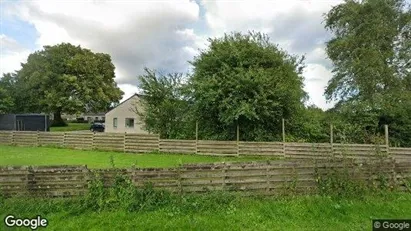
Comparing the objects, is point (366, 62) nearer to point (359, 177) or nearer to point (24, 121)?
point (359, 177)

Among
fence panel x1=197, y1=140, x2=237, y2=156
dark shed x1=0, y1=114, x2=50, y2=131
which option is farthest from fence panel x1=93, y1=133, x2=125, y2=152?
dark shed x1=0, y1=114, x2=50, y2=131

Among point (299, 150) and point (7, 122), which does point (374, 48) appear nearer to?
point (299, 150)

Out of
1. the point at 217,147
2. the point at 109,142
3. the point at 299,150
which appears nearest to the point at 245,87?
the point at 217,147

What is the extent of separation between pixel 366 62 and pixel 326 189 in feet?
48.4

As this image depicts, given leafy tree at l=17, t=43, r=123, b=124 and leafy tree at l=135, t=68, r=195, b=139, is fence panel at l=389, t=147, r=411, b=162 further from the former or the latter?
leafy tree at l=17, t=43, r=123, b=124

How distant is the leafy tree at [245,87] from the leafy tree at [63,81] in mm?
24337

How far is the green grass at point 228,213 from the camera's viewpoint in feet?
16.3

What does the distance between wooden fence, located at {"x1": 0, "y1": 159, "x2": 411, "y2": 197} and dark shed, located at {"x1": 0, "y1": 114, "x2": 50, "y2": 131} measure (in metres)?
22.2

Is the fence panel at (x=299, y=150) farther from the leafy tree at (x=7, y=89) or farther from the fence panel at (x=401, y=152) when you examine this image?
the leafy tree at (x=7, y=89)

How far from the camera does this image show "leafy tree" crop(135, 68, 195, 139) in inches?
640

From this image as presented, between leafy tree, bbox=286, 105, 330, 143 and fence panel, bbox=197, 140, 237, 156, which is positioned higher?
leafy tree, bbox=286, 105, 330, 143

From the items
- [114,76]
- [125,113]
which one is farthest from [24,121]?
[114,76]

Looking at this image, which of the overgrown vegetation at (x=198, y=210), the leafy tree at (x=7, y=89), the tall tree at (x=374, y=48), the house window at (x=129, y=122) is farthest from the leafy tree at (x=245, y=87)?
the leafy tree at (x=7, y=89)

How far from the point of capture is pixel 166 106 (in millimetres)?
16578
